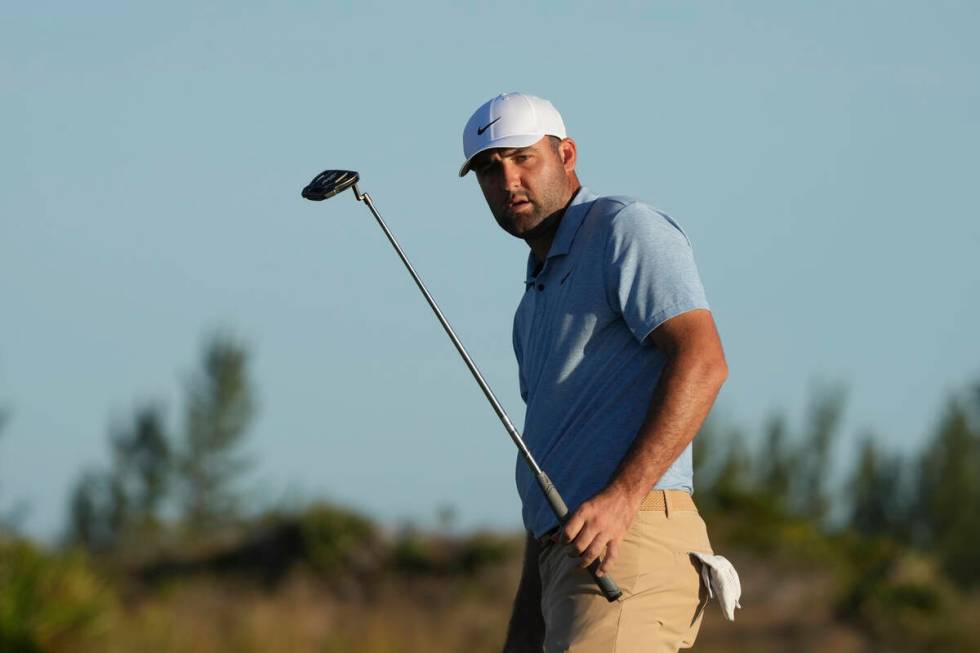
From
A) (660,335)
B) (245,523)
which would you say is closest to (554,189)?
(660,335)

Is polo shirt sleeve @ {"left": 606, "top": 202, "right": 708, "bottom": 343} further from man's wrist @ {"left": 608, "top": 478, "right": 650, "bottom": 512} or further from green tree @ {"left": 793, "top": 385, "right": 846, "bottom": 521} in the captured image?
green tree @ {"left": 793, "top": 385, "right": 846, "bottom": 521}

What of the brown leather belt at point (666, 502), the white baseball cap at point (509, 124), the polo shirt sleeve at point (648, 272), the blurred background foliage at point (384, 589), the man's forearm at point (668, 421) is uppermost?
the white baseball cap at point (509, 124)

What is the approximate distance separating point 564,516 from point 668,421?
1.32 ft

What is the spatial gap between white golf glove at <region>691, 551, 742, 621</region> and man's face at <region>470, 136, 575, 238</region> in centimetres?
118

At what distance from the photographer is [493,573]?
28969 mm

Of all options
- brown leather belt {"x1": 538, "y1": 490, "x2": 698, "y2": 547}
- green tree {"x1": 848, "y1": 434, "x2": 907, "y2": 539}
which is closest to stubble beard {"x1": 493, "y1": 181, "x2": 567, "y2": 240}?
brown leather belt {"x1": 538, "y1": 490, "x2": 698, "y2": 547}

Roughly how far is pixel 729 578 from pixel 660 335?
2.57ft

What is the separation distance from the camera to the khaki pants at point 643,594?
489 cm

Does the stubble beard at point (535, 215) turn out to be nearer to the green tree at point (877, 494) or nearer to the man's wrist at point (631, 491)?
the man's wrist at point (631, 491)

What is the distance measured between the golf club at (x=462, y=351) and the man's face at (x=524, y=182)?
35cm

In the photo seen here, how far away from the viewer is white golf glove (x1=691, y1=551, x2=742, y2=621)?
16.6 feet

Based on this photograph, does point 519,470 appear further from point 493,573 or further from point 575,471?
point 493,573

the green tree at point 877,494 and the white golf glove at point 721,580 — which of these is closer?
the white golf glove at point 721,580

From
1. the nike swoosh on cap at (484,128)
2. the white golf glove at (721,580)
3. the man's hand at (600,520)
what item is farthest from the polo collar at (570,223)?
the white golf glove at (721,580)
